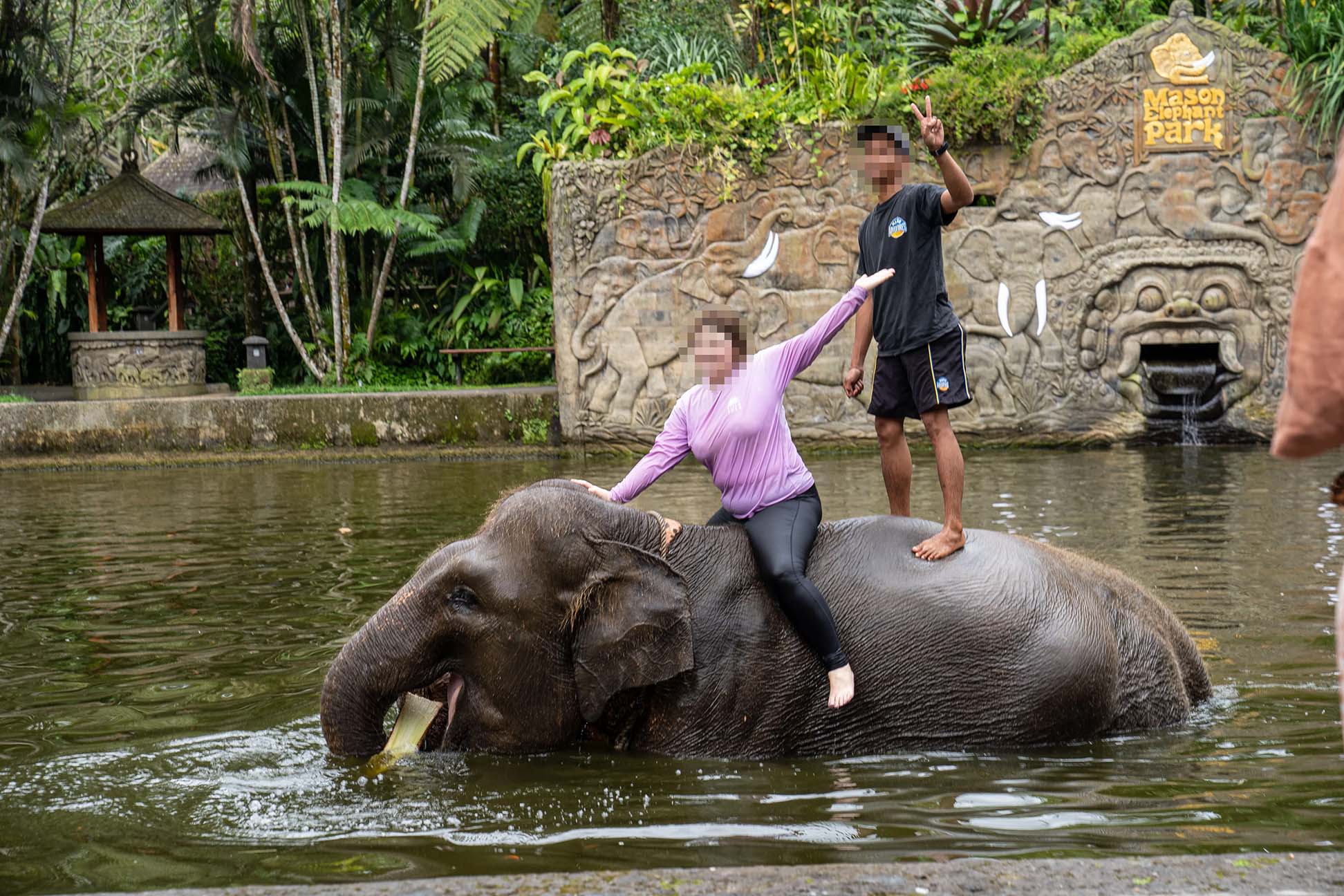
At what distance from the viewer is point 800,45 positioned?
1834 centimetres

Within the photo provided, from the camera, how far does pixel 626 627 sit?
4.44 m

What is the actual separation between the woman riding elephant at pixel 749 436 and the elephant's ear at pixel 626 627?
0.88ft

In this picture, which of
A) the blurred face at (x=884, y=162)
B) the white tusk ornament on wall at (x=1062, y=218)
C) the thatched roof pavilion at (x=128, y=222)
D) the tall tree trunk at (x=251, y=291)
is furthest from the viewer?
the tall tree trunk at (x=251, y=291)

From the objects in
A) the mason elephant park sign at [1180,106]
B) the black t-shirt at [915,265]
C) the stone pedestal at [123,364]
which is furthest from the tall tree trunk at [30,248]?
the black t-shirt at [915,265]

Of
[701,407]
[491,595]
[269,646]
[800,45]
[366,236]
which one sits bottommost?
[269,646]

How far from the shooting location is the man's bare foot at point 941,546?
4754mm

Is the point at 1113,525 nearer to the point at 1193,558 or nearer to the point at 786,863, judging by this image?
the point at 1193,558

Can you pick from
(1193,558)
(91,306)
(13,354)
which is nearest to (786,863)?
(1193,558)

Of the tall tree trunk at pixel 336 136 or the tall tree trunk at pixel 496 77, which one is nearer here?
the tall tree trunk at pixel 336 136

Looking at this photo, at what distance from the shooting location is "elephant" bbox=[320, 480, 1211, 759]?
4453 millimetres

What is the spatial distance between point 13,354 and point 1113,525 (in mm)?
20798

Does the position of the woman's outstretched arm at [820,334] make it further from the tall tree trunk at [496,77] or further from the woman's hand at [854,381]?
the tall tree trunk at [496,77]

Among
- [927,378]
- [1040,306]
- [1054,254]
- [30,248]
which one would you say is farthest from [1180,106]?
[30,248]

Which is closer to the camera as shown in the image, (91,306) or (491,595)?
(491,595)
